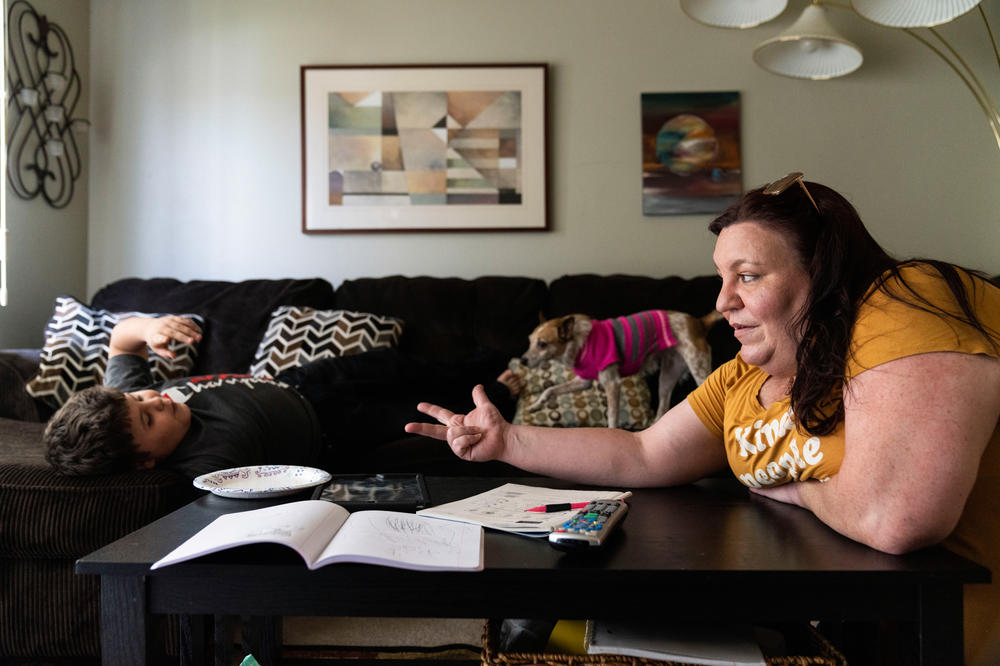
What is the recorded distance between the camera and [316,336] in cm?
273

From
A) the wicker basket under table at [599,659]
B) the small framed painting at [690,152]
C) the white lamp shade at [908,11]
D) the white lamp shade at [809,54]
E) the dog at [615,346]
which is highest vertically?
the white lamp shade at [809,54]

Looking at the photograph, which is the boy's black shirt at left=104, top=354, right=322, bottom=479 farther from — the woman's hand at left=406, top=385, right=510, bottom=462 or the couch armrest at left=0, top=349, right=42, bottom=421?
the woman's hand at left=406, top=385, right=510, bottom=462

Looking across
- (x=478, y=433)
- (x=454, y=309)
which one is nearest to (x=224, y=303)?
(x=454, y=309)

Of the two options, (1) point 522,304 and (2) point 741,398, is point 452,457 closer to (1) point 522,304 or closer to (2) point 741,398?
(1) point 522,304

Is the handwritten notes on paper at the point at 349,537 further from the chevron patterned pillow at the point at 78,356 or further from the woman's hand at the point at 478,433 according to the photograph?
the chevron patterned pillow at the point at 78,356

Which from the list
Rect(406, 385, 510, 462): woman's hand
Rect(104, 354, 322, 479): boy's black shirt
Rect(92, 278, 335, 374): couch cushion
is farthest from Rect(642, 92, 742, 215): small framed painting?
Rect(406, 385, 510, 462): woman's hand

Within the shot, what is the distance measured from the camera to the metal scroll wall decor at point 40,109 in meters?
3.04

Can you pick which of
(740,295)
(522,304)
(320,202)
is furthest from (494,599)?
(320,202)

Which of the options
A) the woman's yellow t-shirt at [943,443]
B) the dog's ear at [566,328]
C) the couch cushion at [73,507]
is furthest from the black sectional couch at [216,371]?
the woman's yellow t-shirt at [943,443]

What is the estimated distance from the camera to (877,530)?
84cm

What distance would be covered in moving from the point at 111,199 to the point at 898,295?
3.51 m

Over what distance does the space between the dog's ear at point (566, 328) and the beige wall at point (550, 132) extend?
2.50 ft

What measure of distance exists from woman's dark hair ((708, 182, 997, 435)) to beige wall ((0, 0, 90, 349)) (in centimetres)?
308

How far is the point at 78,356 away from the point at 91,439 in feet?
4.31
